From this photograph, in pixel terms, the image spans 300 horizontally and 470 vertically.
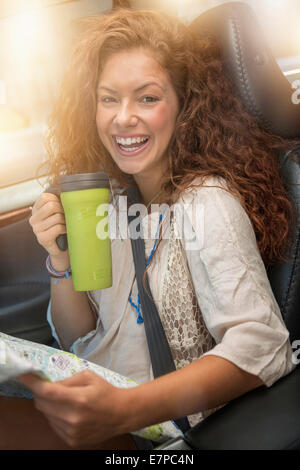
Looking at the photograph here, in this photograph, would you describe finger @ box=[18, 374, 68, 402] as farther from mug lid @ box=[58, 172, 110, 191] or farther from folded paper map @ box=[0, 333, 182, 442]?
mug lid @ box=[58, 172, 110, 191]

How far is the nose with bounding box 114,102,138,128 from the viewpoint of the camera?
1013 mm

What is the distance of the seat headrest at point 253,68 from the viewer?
995 millimetres

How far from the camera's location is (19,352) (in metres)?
0.75

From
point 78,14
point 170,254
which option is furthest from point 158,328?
point 78,14

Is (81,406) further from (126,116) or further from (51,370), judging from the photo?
(126,116)

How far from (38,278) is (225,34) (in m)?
0.95

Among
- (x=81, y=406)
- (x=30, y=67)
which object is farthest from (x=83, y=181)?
(x=30, y=67)

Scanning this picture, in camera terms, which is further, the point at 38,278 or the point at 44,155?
the point at 44,155

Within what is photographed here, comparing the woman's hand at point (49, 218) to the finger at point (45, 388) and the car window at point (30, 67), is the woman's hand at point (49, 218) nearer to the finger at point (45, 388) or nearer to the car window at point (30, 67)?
the finger at point (45, 388)

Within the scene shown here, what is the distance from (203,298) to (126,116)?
1.51ft

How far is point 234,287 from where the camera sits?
32.4 inches

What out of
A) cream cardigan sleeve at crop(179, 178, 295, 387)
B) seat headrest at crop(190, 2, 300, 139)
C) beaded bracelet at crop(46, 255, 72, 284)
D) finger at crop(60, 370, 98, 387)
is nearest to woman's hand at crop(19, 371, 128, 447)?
finger at crop(60, 370, 98, 387)

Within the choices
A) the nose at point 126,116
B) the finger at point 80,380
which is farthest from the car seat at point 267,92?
the finger at point 80,380

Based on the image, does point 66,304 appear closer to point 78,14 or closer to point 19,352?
point 19,352
